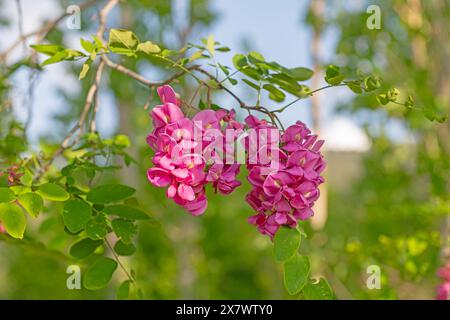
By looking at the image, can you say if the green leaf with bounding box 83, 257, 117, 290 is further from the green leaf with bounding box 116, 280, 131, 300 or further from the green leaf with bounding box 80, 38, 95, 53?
the green leaf with bounding box 80, 38, 95, 53

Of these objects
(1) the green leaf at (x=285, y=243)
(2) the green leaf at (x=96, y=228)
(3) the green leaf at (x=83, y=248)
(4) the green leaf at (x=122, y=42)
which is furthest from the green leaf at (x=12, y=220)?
(1) the green leaf at (x=285, y=243)

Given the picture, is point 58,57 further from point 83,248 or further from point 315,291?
point 315,291

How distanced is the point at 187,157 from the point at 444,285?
1221 mm

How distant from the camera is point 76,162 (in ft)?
4.73

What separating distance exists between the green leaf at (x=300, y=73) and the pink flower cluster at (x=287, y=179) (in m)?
0.33

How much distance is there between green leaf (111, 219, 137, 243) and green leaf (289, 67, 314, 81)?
488 mm

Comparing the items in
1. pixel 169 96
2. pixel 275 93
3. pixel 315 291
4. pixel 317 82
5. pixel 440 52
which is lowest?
pixel 315 291

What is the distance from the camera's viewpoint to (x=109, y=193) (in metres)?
1.38

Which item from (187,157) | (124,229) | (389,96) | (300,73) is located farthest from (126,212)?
(389,96)

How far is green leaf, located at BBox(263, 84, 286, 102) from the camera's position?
143cm

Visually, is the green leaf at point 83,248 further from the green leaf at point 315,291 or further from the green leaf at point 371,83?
the green leaf at point 371,83

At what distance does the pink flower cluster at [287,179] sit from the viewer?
1.07 meters

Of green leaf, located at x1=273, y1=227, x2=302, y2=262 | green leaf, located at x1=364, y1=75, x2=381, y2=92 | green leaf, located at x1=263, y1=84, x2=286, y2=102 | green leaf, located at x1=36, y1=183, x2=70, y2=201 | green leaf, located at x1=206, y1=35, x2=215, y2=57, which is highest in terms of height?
green leaf, located at x1=206, y1=35, x2=215, y2=57

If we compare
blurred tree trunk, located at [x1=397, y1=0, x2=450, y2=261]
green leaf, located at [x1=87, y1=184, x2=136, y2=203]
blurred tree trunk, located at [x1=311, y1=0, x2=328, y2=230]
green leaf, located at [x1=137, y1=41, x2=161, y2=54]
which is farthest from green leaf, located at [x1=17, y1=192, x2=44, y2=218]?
blurred tree trunk, located at [x1=311, y1=0, x2=328, y2=230]
